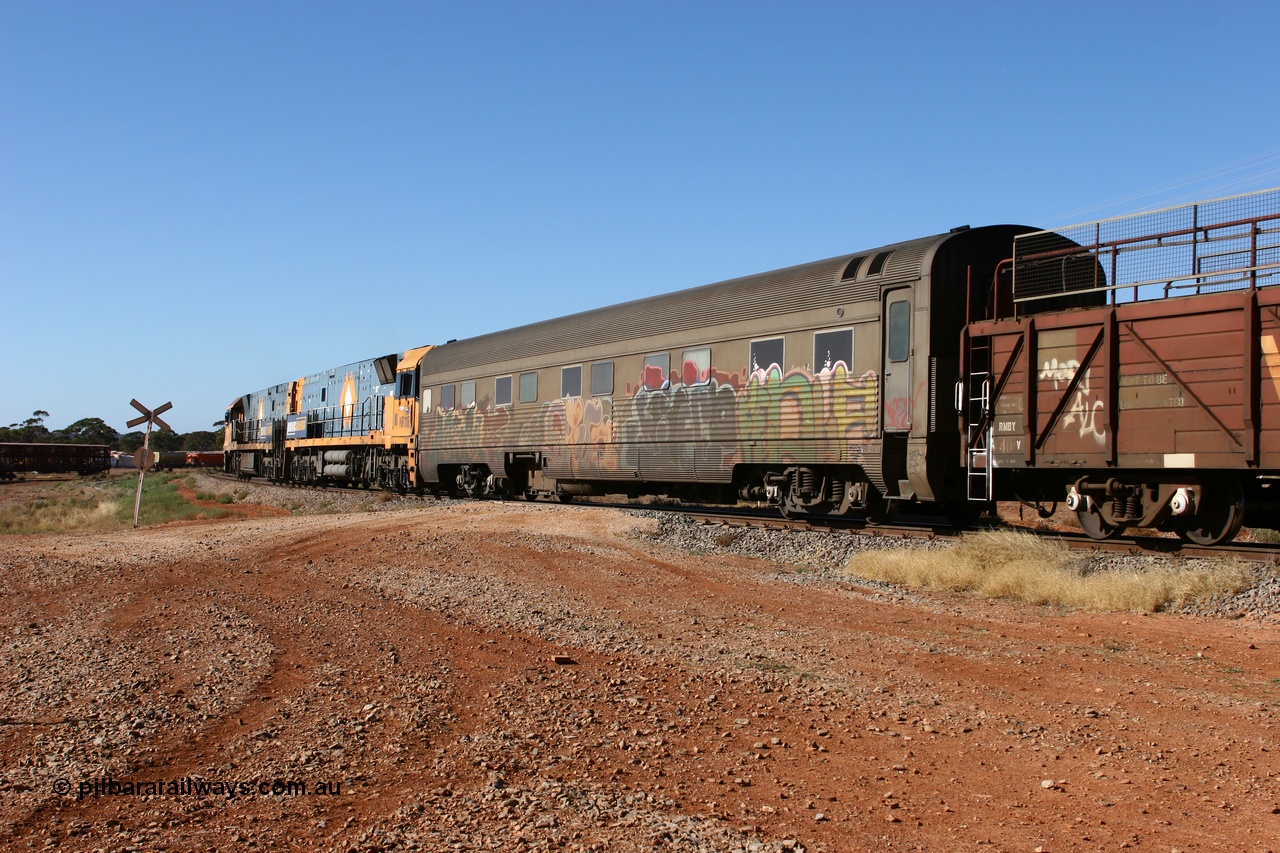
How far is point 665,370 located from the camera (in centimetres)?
1620

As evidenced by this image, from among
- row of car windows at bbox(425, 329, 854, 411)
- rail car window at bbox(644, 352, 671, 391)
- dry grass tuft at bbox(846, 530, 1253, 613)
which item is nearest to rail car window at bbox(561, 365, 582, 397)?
row of car windows at bbox(425, 329, 854, 411)

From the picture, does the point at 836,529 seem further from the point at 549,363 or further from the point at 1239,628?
the point at 549,363

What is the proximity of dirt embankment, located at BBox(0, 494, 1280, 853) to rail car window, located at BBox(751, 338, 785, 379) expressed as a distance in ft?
16.6

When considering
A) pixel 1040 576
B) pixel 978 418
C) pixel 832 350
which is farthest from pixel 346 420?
pixel 1040 576

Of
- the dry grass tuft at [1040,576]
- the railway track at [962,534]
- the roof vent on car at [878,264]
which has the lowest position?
the dry grass tuft at [1040,576]

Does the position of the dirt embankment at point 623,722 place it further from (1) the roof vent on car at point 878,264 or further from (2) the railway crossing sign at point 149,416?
(2) the railway crossing sign at point 149,416

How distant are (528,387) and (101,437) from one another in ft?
424

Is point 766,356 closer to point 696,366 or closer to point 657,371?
point 696,366

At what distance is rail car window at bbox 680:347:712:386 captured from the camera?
606 inches

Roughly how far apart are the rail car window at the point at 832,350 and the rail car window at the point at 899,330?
2.07ft

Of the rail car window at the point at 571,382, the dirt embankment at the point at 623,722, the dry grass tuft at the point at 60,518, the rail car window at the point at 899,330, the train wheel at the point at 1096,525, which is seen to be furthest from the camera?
the dry grass tuft at the point at 60,518

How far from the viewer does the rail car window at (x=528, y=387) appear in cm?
1964

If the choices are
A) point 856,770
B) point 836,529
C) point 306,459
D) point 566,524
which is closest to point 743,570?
point 836,529

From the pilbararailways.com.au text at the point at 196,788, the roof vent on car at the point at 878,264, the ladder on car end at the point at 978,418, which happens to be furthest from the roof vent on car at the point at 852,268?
the pilbararailways.com.au text at the point at 196,788
